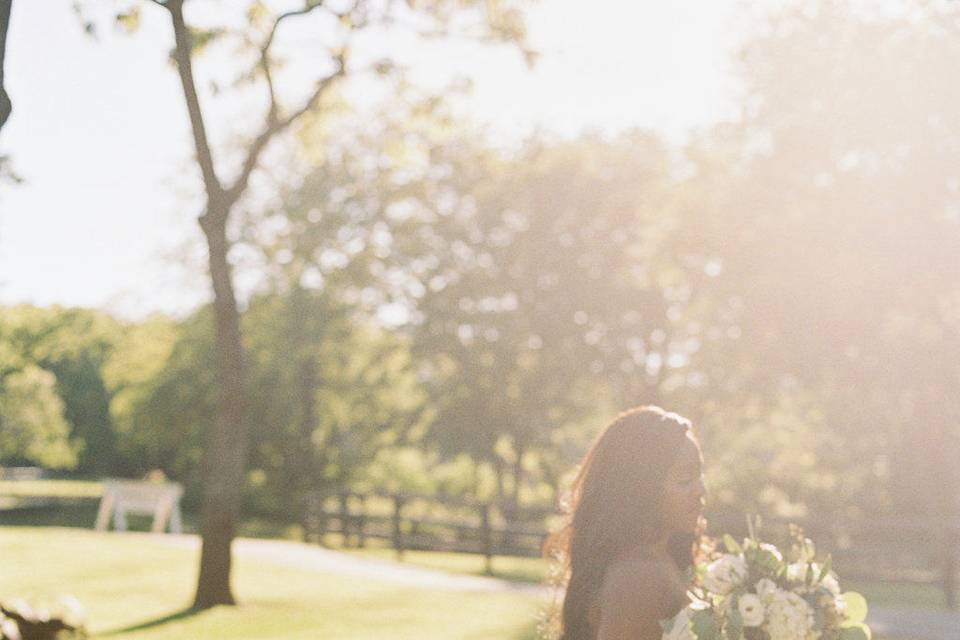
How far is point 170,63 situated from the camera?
1555 cm

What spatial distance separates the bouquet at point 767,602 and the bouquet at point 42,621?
7.93 m

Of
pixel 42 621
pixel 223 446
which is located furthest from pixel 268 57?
pixel 42 621

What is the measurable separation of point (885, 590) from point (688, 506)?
61.9 ft

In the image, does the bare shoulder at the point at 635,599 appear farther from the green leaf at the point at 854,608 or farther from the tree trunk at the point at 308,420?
the tree trunk at the point at 308,420

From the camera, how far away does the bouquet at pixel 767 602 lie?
458cm

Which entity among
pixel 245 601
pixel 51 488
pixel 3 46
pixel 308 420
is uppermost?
pixel 3 46

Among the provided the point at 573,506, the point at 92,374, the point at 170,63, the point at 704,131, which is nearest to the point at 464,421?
the point at 704,131

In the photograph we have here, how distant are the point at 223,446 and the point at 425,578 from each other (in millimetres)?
6005

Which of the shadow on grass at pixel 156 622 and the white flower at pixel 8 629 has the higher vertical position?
the white flower at pixel 8 629

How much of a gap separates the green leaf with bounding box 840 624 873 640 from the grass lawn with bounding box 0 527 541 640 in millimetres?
7654

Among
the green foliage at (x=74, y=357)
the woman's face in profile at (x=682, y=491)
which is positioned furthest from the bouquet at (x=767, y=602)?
the green foliage at (x=74, y=357)

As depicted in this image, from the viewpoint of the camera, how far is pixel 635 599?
4363mm

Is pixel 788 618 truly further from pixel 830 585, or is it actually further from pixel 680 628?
pixel 680 628

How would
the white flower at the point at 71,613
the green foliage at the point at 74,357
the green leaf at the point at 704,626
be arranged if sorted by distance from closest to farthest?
the green leaf at the point at 704,626, the white flower at the point at 71,613, the green foliage at the point at 74,357
